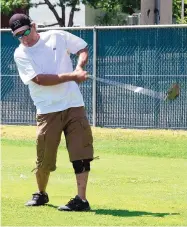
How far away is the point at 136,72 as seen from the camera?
18109mm

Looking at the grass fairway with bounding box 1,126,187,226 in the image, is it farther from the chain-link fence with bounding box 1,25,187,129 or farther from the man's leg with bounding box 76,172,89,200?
the chain-link fence with bounding box 1,25,187,129

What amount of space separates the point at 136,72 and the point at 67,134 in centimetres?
897

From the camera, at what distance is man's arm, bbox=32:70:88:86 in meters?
8.84

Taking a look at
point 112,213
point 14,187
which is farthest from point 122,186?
point 112,213

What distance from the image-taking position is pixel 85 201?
29.4 feet

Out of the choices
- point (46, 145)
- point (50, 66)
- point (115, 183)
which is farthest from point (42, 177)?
point (115, 183)

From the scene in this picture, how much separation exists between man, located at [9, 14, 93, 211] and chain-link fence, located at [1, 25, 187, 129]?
28.0ft

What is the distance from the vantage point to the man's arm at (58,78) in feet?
29.0

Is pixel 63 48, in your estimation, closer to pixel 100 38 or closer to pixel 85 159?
pixel 85 159

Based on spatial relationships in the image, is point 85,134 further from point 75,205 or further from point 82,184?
point 75,205

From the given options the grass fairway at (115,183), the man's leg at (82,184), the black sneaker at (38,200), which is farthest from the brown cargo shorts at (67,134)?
the grass fairway at (115,183)

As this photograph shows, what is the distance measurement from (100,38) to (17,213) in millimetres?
10261

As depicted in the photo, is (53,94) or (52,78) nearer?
(52,78)

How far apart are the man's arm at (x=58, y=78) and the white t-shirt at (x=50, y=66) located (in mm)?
84
